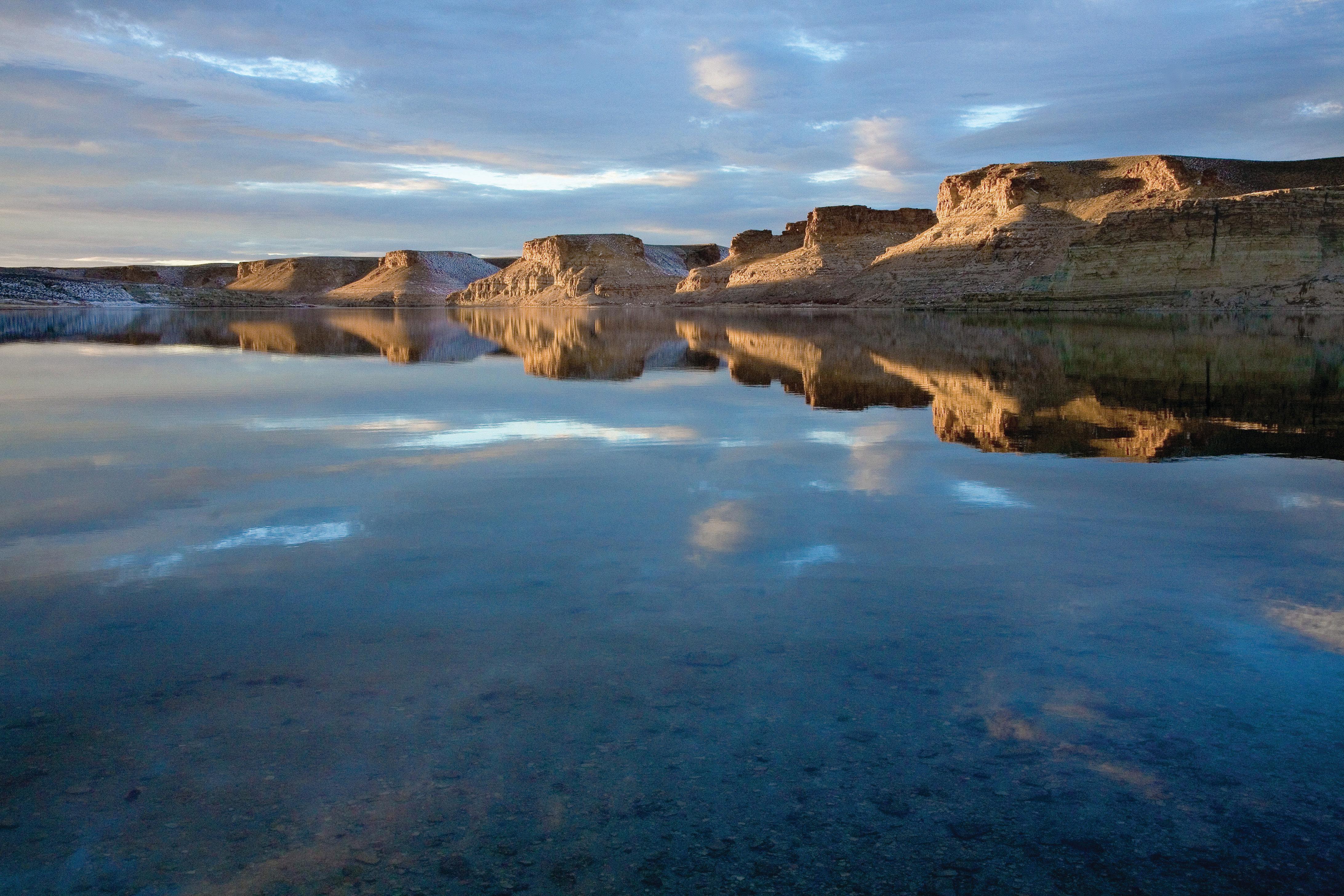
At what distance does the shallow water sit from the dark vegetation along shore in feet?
220

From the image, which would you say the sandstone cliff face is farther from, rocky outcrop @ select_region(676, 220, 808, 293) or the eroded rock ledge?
the eroded rock ledge

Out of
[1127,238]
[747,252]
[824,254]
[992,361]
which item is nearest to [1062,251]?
[1127,238]

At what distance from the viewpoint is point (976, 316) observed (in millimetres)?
59406

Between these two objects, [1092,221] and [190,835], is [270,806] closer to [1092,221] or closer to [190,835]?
[190,835]

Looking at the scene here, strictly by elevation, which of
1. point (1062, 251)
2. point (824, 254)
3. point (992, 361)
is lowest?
point (992, 361)

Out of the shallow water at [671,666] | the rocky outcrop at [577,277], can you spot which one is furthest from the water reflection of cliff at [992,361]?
the rocky outcrop at [577,277]

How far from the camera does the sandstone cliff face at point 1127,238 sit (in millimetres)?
68688

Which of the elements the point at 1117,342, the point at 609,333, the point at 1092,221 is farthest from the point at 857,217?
the point at 1117,342

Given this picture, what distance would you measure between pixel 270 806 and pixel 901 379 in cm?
1695

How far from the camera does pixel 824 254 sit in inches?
4899

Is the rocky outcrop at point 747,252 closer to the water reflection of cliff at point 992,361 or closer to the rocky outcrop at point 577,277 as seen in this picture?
the rocky outcrop at point 577,277

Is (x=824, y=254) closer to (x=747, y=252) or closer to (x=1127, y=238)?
(x=747, y=252)

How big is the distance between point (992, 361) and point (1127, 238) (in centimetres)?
6169

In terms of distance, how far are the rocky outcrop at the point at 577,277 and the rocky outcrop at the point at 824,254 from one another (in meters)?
18.7
